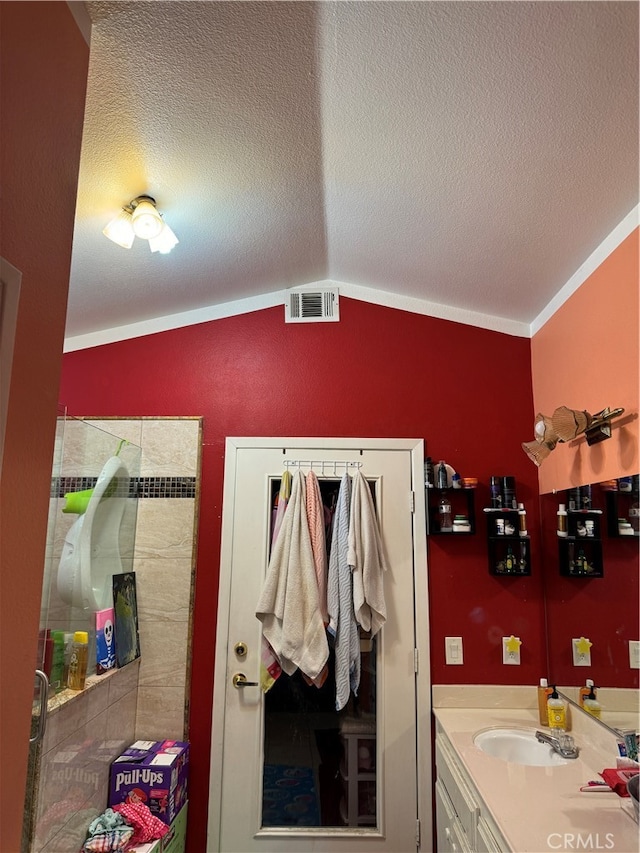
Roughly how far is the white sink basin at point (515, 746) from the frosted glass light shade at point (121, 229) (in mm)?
2301

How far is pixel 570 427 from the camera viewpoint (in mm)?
2105

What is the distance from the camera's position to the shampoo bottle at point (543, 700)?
238 cm

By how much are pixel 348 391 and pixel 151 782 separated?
192 centimetres

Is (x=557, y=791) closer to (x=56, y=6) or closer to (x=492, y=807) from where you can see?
(x=492, y=807)

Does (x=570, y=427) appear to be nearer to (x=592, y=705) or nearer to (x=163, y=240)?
(x=592, y=705)

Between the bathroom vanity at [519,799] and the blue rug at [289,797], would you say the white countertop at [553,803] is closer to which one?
the bathroom vanity at [519,799]

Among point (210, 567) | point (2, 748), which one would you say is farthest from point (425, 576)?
point (2, 748)

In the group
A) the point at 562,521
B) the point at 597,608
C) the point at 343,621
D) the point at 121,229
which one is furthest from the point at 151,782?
the point at 121,229

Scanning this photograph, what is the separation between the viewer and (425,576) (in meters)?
2.63

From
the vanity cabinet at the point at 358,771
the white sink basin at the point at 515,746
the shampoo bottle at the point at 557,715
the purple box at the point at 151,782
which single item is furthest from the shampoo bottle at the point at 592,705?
the purple box at the point at 151,782

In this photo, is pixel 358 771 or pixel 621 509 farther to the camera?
pixel 358 771

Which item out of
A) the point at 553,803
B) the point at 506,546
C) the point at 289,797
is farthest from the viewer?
the point at 506,546

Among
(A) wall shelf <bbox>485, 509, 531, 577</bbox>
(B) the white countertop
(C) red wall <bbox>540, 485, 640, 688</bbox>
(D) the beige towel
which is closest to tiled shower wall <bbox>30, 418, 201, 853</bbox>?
(D) the beige towel

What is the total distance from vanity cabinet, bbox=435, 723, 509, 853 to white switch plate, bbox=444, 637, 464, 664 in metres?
0.29
